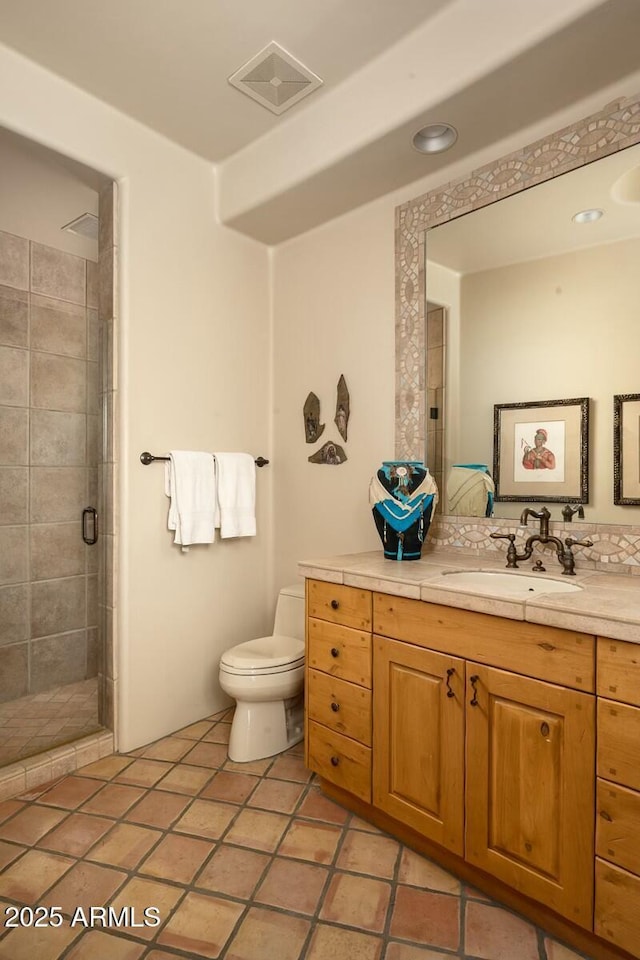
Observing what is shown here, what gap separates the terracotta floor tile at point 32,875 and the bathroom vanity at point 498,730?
2.82 ft

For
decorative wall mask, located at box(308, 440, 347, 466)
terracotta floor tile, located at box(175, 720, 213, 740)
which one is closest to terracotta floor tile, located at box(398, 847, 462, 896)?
terracotta floor tile, located at box(175, 720, 213, 740)

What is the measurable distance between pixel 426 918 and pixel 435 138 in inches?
97.5

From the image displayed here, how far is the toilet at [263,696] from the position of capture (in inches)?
86.4

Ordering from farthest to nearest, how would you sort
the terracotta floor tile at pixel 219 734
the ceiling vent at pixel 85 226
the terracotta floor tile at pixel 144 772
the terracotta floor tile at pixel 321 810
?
1. the ceiling vent at pixel 85 226
2. the terracotta floor tile at pixel 219 734
3. the terracotta floor tile at pixel 144 772
4. the terracotta floor tile at pixel 321 810

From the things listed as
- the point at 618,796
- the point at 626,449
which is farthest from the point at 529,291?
the point at 618,796

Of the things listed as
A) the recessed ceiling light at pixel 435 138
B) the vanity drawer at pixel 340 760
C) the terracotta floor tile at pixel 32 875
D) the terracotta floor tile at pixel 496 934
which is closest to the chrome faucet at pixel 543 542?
the vanity drawer at pixel 340 760

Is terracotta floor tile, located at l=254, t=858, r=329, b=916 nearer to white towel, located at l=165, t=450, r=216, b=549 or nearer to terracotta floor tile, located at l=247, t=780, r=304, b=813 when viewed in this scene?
terracotta floor tile, located at l=247, t=780, r=304, b=813

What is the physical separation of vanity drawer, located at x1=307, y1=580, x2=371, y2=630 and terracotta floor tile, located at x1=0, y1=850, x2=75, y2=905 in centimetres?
106

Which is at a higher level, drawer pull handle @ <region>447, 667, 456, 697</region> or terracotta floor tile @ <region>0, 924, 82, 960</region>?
drawer pull handle @ <region>447, 667, 456, 697</region>

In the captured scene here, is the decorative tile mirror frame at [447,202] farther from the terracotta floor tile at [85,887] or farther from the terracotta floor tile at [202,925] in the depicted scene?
the terracotta floor tile at [85,887]

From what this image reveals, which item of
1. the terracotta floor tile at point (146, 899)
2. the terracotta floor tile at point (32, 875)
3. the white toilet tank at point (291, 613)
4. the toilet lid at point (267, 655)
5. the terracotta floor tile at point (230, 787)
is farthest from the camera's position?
the white toilet tank at point (291, 613)

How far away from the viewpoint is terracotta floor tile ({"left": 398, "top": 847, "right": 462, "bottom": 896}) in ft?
5.09

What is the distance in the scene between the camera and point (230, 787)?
205 centimetres

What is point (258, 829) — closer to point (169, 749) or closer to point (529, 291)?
point (169, 749)
